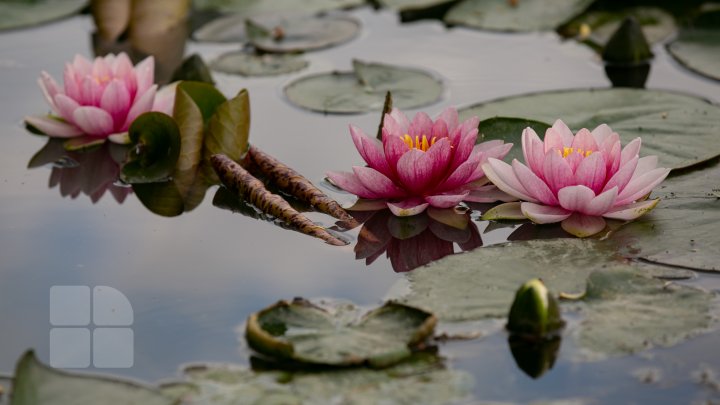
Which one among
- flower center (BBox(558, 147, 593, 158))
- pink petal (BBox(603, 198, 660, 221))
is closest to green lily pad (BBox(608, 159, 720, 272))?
pink petal (BBox(603, 198, 660, 221))

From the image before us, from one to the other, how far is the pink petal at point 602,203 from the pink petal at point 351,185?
65 centimetres

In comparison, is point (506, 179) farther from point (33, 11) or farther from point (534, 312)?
point (33, 11)

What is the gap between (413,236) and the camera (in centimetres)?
297

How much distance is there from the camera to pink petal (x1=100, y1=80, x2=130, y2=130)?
351 cm

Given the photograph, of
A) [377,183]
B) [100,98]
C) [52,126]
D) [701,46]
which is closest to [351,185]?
[377,183]

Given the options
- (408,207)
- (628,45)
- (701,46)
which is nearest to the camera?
(408,207)

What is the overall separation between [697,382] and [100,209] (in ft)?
6.37

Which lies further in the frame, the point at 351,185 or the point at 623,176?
the point at 351,185

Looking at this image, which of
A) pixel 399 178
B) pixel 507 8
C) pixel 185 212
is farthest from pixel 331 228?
pixel 507 8

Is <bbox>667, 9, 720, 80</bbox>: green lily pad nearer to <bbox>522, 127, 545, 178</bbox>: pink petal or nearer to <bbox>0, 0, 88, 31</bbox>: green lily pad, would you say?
<bbox>522, 127, 545, 178</bbox>: pink petal

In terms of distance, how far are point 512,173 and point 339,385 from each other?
1057 mm

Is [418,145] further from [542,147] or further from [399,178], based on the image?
[542,147]

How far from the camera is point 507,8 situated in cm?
511

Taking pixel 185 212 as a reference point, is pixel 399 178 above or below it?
above
